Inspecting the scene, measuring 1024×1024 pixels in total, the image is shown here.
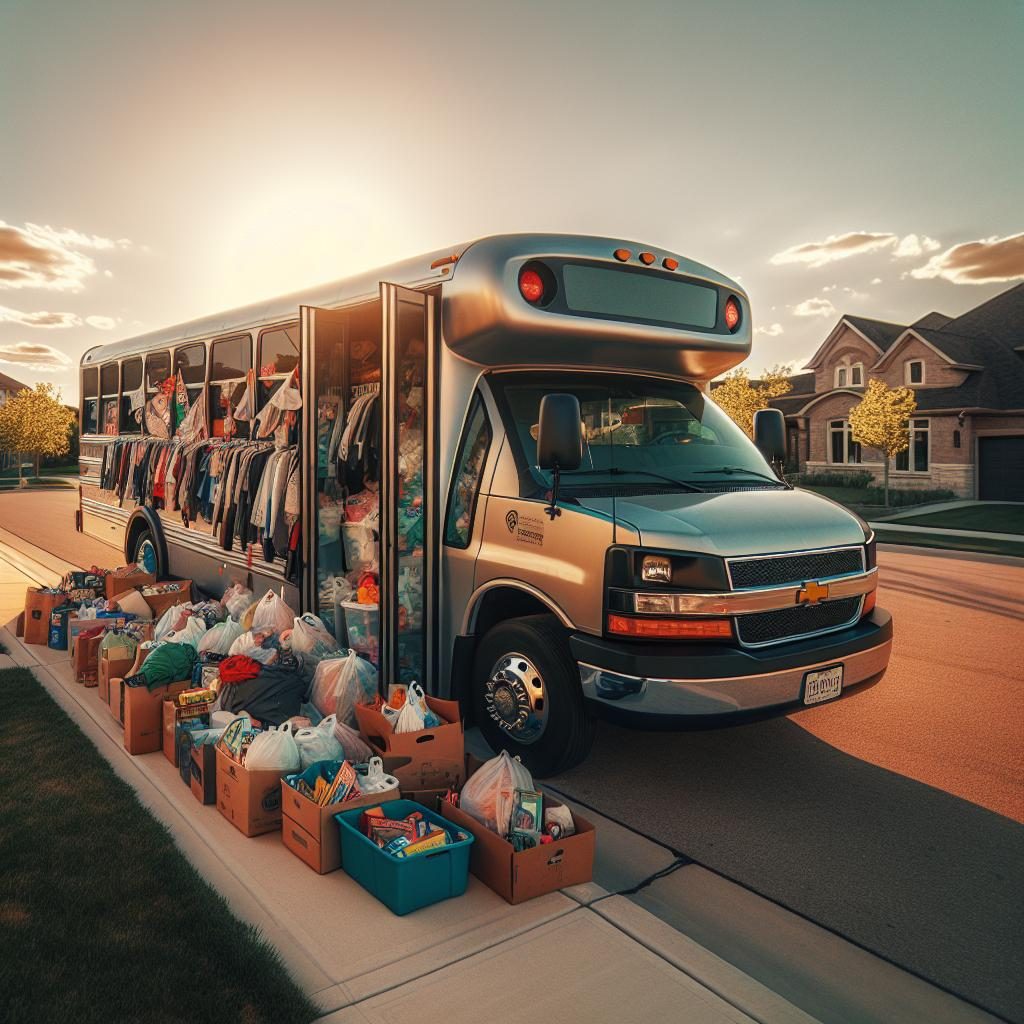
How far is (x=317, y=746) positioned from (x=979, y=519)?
23.6 metres

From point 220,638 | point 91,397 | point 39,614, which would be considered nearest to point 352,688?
point 220,638

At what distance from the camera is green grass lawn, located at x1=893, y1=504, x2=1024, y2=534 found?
2141cm

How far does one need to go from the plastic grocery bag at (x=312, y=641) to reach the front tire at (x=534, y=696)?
1267 mm

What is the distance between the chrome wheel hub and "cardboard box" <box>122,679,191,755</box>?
1.97 meters

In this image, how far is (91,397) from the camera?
428 inches

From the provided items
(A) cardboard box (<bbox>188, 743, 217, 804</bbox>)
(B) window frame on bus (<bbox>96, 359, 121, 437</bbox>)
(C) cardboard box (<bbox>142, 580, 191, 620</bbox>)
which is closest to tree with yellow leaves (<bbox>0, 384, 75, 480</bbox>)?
(B) window frame on bus (<bbox>96, 359, 121, 437</bbox>)

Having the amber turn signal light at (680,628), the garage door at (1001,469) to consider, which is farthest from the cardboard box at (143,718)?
the garage door at (1001,469)

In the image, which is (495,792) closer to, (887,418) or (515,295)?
(515,295)

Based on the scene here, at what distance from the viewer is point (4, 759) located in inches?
185

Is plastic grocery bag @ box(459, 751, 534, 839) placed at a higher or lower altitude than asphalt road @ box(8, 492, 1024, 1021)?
higher

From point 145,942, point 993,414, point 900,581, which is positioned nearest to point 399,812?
point 145,942

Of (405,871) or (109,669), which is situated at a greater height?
(109,669)

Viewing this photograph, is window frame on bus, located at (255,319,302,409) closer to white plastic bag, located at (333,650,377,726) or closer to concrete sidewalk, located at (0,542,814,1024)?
white plastic bag, located at (333,650,377,726)

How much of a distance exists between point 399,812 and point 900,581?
1032 cm
